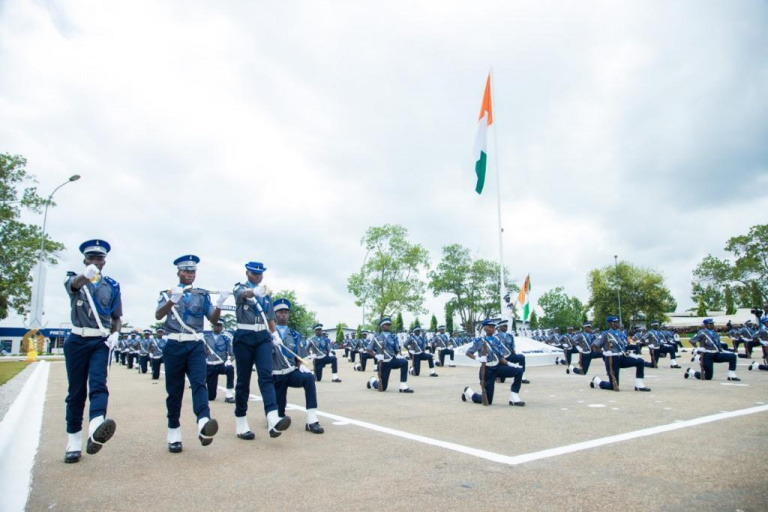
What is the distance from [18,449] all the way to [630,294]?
227 feet

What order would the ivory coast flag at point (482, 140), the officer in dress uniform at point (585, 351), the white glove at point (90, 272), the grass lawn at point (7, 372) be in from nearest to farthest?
the white glove at point (90, 272) → the grass lawn at point (7, 372) → the officer in dress uniform at point (585, 351) → the ivory coast flag at point (482, 140)

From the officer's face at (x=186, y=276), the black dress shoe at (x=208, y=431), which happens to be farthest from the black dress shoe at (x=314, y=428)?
the officer's face at (x=186, y=276)

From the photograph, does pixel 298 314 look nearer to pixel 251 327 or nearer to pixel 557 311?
pixel 557 311

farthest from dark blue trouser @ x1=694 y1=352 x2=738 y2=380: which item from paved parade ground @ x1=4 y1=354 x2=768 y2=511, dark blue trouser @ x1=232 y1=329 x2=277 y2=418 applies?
dark blue trouser @ x1=232 y1=329 x2=277 y2=418

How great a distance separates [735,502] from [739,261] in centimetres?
7511

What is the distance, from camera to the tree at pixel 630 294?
62.8m

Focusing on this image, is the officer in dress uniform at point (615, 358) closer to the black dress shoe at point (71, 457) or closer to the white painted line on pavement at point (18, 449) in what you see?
the black dress shoe at point (71, 457)

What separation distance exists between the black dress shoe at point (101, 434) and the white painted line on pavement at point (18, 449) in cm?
57

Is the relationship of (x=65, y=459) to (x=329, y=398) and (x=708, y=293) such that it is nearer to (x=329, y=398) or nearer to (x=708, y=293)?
(x=329, y=398)

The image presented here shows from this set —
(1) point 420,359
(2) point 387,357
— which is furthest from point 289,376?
(1) point 420,359

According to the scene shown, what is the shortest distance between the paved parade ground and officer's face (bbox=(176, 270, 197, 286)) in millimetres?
2141

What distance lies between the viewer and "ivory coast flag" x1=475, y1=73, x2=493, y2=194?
23.2 m

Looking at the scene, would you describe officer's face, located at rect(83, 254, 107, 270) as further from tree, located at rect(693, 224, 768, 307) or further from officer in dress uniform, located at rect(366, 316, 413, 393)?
tree, located at rect(693, 224, 768, 307)

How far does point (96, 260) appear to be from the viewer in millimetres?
5895
